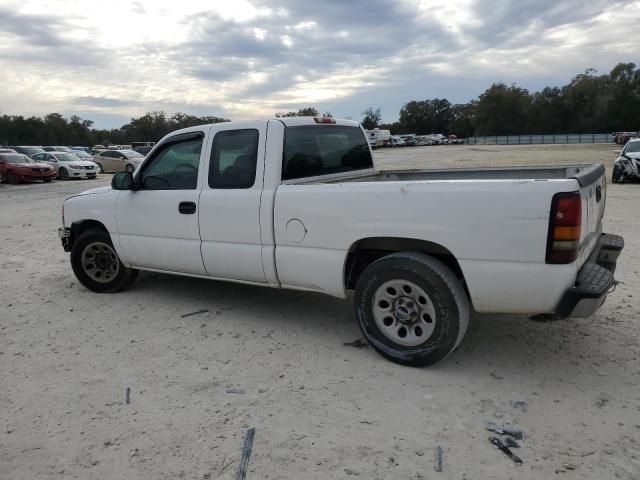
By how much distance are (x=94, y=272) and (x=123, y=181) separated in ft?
4.30

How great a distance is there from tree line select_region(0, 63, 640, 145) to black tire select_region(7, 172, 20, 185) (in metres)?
57.5

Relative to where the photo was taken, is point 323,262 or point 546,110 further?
point 546,110

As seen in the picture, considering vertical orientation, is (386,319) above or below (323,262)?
below

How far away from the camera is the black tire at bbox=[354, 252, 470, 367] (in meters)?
3.57

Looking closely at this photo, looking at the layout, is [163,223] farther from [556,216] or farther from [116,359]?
[556,216]

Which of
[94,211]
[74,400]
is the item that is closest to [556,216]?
[74,400]

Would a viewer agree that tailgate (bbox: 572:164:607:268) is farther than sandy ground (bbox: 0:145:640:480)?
Yes

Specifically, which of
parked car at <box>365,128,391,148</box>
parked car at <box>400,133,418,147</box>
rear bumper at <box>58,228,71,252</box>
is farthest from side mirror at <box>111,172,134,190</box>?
parked car at <box>400,133,418,147</box>

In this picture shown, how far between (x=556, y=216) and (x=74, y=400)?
133 inches

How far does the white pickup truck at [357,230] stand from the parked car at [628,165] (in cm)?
1319

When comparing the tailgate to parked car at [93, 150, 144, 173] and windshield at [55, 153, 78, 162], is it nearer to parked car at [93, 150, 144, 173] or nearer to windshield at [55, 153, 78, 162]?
windshield at [55, 153, 78, 162]

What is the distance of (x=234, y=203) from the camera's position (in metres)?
4.52

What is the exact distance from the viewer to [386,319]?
3916 mm

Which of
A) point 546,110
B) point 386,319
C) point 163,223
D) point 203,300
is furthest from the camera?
point 546,110
